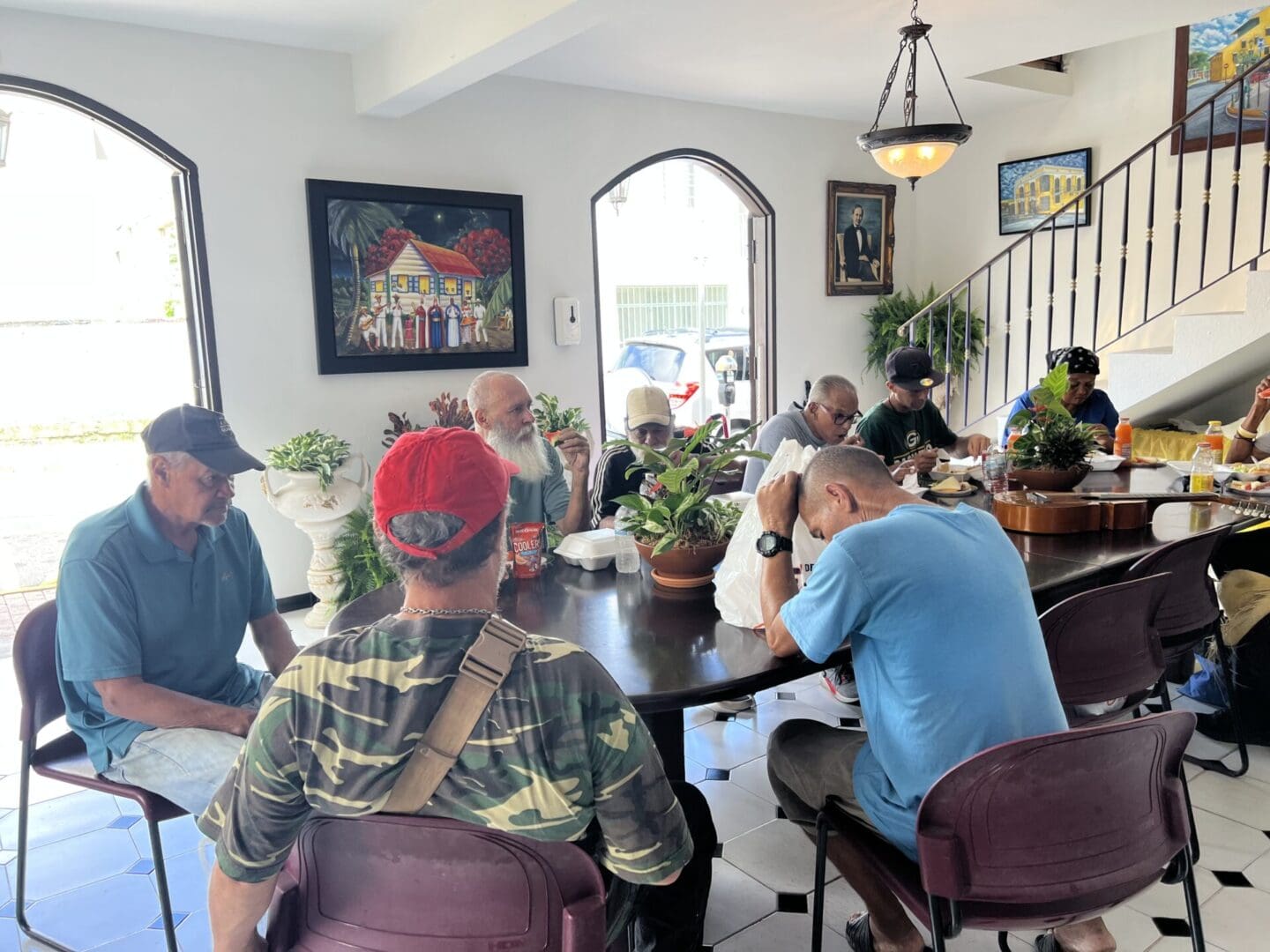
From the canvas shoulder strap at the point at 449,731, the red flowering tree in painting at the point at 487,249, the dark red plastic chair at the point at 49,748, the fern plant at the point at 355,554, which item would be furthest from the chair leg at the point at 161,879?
the red flowering tree in painting at the point at 487,249

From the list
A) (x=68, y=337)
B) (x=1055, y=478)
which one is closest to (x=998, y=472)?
(x=1055, y=478)

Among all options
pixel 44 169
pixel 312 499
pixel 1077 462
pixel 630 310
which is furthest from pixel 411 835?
pixel 630 310

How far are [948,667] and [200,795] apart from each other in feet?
5.18

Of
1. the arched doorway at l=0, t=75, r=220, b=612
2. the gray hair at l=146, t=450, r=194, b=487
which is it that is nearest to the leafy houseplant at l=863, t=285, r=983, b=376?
the arched doorway at l=0, t=75, r=220, b=612

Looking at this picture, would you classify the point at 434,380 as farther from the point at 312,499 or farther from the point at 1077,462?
the point at 1077,462

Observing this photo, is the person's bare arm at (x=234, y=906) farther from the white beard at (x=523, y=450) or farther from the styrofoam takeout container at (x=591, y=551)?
the white beard at (x=523, y=450)

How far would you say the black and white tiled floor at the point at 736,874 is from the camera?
225 centimetres

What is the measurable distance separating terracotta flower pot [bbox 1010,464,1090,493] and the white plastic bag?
1.26m

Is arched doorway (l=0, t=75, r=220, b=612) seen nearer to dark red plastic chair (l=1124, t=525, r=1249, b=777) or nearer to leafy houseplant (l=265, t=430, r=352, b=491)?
leafy houseplant (l=265, t=430, r=352, b=491)

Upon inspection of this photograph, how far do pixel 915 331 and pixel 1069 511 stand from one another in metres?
5.04

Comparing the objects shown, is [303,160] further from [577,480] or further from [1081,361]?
[1081,361]

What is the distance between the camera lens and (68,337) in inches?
279

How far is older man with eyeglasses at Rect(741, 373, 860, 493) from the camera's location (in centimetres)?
366

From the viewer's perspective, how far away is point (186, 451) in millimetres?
2059
